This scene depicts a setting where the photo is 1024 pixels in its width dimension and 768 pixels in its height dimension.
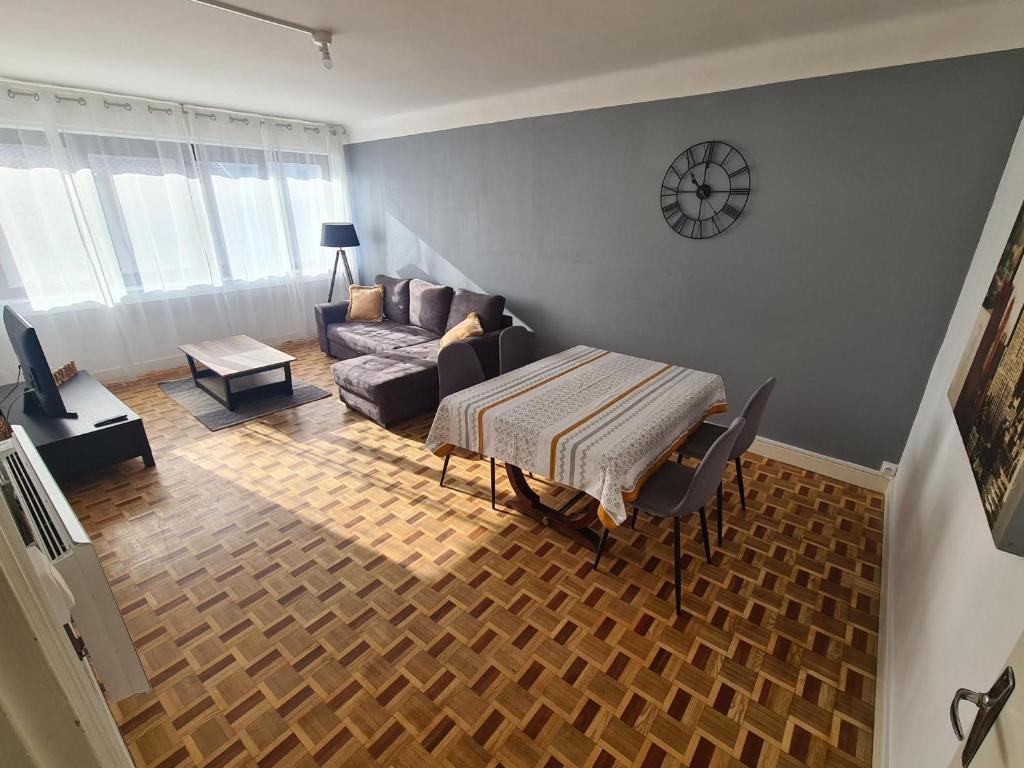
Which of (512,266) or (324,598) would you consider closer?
→ (324,598)

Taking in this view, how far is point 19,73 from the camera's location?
11.0ft

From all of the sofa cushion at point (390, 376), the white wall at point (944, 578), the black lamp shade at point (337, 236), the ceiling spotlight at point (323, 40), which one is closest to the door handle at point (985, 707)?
the white wall at point (944, 578)

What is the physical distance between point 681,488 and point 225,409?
370 cm

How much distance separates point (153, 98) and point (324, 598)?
4.74m

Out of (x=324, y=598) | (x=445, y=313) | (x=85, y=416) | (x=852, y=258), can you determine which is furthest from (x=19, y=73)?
(x=852, y=258)

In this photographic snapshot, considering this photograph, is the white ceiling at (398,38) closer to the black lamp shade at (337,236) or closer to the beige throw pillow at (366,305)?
the black lamp shade at (337,236)

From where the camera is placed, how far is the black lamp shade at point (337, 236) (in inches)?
210

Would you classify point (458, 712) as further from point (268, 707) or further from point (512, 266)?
point (512, 266)

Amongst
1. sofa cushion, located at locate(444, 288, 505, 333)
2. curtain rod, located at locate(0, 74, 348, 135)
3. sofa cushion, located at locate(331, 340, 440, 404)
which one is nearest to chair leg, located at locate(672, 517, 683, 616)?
sofa cushion, located at locate(331, 340, 440, 404)

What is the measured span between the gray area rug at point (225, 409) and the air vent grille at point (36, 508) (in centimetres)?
209

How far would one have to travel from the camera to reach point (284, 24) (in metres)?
2.38

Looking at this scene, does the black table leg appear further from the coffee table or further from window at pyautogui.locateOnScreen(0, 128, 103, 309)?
window at pyautogui.locateOnScreen(0, 128, 103, 309)

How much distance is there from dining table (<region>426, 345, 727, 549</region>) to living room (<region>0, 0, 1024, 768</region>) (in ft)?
0.07

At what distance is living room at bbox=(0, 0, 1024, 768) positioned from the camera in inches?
58.6
